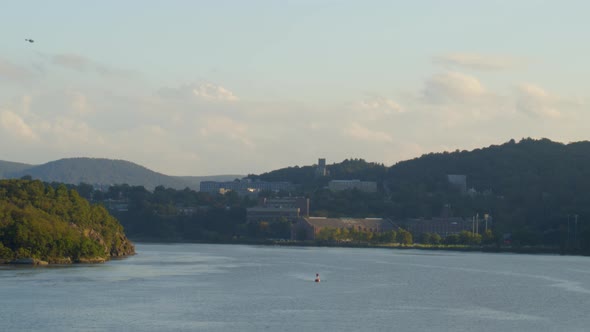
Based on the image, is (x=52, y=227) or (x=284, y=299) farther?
(x=52, y=227)

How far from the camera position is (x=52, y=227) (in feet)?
404

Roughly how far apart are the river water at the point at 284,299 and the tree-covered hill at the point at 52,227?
5.89 m

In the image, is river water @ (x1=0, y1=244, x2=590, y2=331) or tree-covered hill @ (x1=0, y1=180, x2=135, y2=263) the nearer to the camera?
river water @ (x1=0, y1=244, x2=590, y2=331)

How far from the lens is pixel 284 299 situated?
275 ft

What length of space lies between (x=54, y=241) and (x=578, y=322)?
67.3m

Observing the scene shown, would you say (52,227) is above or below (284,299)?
above

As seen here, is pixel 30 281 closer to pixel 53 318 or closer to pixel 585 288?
pixel 53 318

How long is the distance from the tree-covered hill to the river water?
19.3 feet

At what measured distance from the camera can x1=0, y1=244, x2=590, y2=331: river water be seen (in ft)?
224

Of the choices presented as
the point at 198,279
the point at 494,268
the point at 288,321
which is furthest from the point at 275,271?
the point at 288,321

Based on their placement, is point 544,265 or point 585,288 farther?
point 544,265

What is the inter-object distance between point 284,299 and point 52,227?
46906mm

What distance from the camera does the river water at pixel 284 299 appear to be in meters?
68.2

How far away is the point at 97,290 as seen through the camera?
86.6 meters
